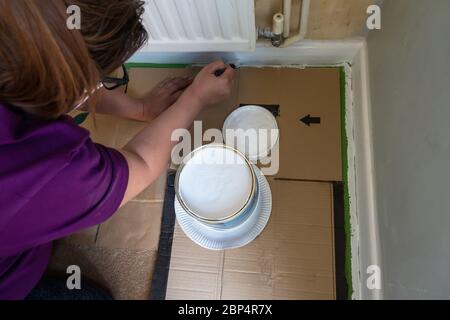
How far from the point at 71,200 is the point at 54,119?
125mm

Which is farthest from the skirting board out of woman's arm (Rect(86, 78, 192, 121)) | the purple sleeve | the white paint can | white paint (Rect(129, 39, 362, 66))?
the purple sleeve

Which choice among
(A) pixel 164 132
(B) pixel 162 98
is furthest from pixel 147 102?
(A) pixel 164 132

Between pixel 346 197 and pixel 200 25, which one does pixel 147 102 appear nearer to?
pixel 200 25

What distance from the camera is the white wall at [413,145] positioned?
1.91ft

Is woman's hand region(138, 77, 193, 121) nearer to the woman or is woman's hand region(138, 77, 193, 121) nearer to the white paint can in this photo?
the white paint can

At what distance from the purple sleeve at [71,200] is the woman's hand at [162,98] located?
415 millimetres

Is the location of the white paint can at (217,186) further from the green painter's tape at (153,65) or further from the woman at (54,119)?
the green painter's tape at (153,65)

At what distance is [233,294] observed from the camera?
3.09 ft

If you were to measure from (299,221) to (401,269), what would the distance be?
290mm

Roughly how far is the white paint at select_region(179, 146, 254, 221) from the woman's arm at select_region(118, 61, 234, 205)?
6cm

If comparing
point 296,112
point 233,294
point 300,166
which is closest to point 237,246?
point 233,294

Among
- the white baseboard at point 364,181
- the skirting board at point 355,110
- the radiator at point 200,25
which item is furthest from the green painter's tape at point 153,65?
the white baseboard at point 364,181

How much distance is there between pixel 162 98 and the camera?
3.43 feet
